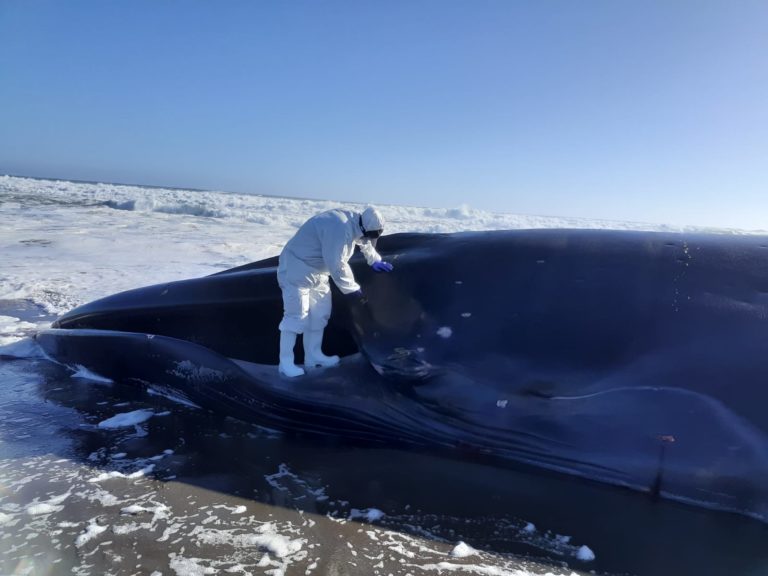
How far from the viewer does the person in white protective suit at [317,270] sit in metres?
4.82

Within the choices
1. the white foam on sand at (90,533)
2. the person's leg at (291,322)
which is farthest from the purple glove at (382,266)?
the white foam on sand at (90,533)

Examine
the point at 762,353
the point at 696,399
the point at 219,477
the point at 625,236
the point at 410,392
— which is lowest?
the point at 219,477

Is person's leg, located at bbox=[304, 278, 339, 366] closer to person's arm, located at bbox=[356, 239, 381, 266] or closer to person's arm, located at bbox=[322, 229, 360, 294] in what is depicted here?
person's arm, located at bbox=[322, 229, 360, 294]

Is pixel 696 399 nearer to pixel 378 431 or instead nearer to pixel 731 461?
pixel 731 461

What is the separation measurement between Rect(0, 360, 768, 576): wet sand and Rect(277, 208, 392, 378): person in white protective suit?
815 mm

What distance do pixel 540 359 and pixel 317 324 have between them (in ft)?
6.35

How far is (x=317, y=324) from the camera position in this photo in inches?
197

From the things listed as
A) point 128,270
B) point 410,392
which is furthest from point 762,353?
point 128,270

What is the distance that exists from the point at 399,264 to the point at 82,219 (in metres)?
23.3

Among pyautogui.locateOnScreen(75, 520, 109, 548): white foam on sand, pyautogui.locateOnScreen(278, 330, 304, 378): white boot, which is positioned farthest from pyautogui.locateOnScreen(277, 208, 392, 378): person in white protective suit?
pyautogui.locateOnScreen(75, 520, 109, 548): white foam on sand

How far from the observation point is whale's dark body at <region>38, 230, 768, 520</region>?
371 cm

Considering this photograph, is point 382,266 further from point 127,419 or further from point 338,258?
point 127,419

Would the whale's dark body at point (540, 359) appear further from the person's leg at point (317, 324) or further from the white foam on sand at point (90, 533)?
the white foam on sand at point (90, 533)

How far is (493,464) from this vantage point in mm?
4207
